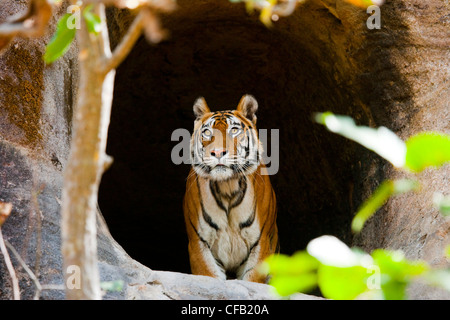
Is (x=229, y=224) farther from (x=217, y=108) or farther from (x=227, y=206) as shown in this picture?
(x=217, y=108)

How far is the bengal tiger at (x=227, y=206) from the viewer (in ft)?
17.9

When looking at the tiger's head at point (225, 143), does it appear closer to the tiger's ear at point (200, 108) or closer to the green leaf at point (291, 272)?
the tiger's ear at point (200, 108)

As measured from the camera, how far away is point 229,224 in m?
5.49

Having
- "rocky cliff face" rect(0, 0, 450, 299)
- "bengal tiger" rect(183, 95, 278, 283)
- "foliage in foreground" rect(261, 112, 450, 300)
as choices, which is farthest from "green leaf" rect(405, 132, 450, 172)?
"bengal tiger" rect(183, 95, 278, 283)

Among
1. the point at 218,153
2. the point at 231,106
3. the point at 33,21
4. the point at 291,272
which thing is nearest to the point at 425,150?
the point at 291,272

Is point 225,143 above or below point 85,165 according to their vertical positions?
above

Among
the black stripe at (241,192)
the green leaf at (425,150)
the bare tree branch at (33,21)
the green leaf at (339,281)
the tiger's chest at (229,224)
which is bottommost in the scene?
the green leaf at (339,281)

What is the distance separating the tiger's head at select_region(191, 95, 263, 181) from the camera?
5.48 metres

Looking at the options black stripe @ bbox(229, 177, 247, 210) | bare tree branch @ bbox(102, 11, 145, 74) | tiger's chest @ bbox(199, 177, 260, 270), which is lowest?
bare tree branch @ bbox(102, 11, 145, 74)

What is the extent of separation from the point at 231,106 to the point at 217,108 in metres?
0.18

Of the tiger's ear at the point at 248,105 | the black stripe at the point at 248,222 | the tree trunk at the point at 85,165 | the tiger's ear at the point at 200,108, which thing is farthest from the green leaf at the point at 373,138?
the tiger's ear at the point at 200,108

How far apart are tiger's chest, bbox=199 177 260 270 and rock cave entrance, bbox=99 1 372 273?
122cm

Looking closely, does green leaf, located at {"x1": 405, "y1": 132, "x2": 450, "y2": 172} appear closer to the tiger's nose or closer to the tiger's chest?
the tiger's nose
